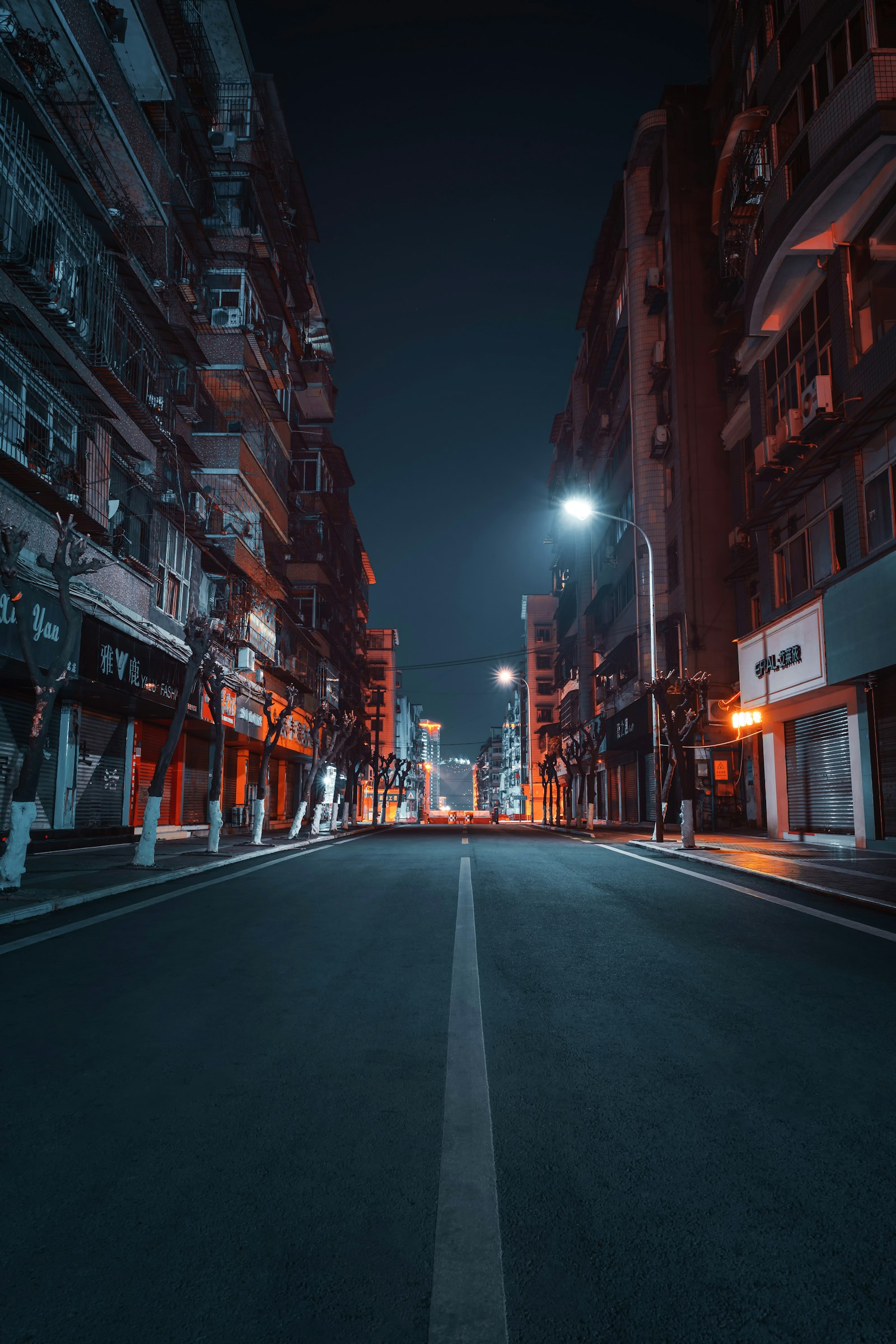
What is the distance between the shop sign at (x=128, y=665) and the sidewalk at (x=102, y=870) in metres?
3.87

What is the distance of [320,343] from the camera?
54.1 metres

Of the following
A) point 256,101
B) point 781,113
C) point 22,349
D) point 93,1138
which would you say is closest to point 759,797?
point 781,113

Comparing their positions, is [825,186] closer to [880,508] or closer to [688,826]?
[880,508]

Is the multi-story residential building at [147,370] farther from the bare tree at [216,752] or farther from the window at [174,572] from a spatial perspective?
the bare tree at [216,752]

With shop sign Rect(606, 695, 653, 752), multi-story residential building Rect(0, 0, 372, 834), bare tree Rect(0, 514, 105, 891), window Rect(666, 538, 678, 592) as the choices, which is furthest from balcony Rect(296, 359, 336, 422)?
bare tree Rect(0, 514, 105, 891)

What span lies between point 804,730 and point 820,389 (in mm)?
9489

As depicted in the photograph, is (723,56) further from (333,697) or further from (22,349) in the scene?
(333,697)

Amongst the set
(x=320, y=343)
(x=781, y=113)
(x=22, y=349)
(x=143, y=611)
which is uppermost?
(x=320, y=343)

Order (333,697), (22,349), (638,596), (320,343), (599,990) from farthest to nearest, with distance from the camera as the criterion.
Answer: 1. (333,697)
2. (320,343)
3. (638,596)
4. (22,349)
5. (599,990)

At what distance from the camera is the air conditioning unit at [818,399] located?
22.0 meters

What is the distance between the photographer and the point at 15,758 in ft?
63.1

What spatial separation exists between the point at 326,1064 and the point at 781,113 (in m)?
27.5

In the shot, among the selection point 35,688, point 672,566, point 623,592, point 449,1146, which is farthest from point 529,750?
point 449,1146

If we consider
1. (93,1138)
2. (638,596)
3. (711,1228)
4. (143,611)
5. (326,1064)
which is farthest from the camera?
(638,596)
